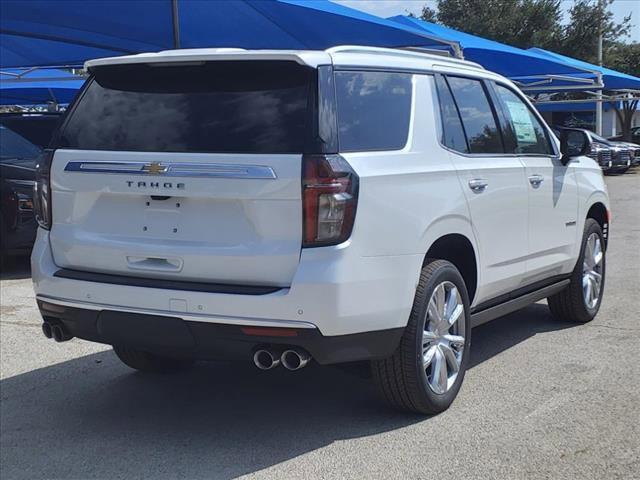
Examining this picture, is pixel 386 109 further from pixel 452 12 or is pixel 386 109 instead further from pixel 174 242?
pixel 452 12

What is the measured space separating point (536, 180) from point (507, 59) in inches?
320

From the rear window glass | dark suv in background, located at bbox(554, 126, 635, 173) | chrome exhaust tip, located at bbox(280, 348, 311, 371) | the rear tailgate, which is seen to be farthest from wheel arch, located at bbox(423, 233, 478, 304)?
dark suv in background, located at bbox(554, 126, 635, 173)

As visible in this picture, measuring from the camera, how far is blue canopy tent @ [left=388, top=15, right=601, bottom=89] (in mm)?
12039

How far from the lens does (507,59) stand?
1292 centimetres

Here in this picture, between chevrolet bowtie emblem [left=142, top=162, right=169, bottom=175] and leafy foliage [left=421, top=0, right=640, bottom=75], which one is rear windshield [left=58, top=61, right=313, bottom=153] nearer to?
chevrolet bowtie emblem [left=142, top=162, right=169, bottom=175]

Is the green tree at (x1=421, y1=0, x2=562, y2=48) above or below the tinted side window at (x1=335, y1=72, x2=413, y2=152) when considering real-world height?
above

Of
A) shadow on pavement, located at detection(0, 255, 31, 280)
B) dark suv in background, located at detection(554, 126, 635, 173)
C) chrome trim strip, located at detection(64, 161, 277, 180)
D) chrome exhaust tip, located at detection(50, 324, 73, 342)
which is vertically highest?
chrome trim strip, located at detection(64, 161, 277, 180)

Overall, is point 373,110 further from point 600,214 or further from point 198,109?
point 600,214

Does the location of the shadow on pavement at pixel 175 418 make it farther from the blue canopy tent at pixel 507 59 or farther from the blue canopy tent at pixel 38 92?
the blue canopy tent at pixel 38 92

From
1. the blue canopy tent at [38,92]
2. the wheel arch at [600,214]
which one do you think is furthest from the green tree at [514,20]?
the wheel arch at [600,214]

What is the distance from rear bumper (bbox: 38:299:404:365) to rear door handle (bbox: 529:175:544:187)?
1935 millimetres

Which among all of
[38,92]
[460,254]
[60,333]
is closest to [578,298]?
[460,254]

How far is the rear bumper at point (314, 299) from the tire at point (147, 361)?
3.76 feet

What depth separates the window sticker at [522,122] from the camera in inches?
215
